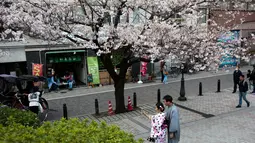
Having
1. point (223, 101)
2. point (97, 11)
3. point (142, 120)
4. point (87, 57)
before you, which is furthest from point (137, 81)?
point (97, 11)

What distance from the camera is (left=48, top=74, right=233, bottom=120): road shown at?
43.0ft

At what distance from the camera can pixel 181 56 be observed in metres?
10.6

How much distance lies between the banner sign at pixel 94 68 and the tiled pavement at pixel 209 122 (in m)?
7.64

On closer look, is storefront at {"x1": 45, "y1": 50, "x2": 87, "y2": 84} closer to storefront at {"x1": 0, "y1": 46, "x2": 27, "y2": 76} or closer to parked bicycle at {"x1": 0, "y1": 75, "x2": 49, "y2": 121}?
storefront at {"x1": 0, "y1": 46, "x2": 27, "y2": 76}

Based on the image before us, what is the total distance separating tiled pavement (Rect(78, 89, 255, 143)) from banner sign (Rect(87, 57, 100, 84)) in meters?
7.64

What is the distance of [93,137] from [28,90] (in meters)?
9.81

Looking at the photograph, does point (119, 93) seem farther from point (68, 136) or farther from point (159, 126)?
point (68, 136)

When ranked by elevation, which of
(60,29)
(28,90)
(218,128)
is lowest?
(218,128)

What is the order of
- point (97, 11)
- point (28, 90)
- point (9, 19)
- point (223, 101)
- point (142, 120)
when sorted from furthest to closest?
point (223, 101), point (28, 90), point (142, 120), point (97, 11), point (9, 19)

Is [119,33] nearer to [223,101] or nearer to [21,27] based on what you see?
[21,27]

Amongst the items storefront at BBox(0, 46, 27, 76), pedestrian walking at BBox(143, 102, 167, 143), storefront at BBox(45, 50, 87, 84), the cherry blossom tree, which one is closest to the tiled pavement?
pedestrian walking at BBox(143, 102, 167, 143)

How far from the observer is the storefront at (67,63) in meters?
18.6

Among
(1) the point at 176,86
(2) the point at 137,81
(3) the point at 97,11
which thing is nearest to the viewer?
(3) the point at 97,11

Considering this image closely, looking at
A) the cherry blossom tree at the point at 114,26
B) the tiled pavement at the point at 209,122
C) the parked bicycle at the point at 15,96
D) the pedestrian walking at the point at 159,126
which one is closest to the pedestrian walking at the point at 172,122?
the pedestrian walking at the point at 159,126
